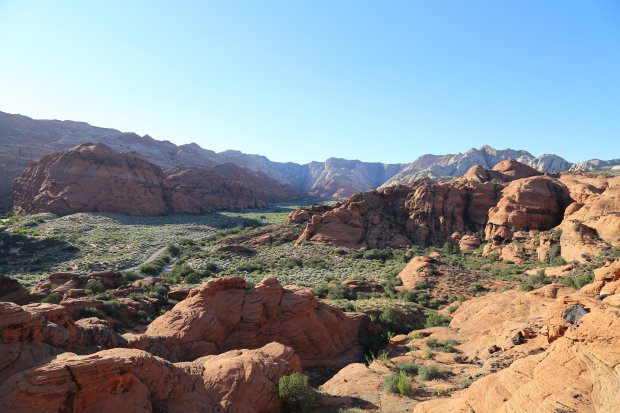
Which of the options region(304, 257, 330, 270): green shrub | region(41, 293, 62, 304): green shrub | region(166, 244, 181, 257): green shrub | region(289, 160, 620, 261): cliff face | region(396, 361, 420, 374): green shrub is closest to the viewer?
region(396, 361, 420, 374): green shrub

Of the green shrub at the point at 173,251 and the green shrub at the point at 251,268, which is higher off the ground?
the green shrub at the point at 251,268

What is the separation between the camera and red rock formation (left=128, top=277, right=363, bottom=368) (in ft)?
53.5

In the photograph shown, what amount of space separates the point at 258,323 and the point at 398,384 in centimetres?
756

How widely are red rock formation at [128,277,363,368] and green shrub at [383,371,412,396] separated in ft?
18.1

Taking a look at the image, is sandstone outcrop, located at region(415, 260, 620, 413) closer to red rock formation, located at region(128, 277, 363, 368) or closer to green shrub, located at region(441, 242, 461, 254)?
red rock formation, located at region(128, 277, 363, 368)

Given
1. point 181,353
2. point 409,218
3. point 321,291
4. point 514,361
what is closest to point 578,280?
point 321,291

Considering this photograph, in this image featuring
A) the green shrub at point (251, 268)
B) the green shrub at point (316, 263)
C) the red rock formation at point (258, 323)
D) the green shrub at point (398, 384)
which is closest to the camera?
the green shrub at point (398, 384)

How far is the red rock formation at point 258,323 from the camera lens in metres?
16.3

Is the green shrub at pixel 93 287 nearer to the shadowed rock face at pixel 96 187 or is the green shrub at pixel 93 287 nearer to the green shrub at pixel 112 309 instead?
the green shrub at pixel 112 309

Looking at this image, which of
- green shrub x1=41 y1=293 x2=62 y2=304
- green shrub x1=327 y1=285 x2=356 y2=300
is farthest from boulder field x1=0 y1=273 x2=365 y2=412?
green shrub x1=41 y1=293 x2=62 y2=304

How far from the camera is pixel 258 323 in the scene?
18.0 meters

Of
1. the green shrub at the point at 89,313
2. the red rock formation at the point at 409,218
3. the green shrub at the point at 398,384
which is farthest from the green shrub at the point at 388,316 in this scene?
the red rock formation at the point at 409,218

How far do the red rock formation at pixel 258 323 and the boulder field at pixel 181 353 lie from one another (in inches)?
1.7

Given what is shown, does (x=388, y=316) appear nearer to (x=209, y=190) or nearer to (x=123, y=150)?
(x=209, y=190)
